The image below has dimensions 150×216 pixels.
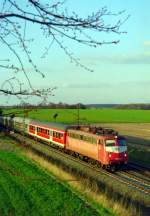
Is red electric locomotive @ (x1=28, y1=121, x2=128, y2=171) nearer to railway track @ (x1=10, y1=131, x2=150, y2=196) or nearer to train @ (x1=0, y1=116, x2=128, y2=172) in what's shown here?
train @ (x1=0, y1=116, x2=128, y2=172)

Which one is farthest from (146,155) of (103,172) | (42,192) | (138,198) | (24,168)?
(42,192)

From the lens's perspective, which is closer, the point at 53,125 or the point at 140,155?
the point at 140,155

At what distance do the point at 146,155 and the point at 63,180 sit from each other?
17.3 m

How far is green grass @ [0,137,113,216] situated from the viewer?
17.4 metres

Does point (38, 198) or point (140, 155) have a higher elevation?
point (38, 198)

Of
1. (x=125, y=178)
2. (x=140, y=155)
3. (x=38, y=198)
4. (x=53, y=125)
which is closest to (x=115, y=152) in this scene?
(x=125, y=178)

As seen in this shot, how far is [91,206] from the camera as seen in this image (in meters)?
19.1

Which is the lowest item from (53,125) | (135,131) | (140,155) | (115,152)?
(135,131)

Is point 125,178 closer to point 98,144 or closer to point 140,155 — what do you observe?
point 98,144

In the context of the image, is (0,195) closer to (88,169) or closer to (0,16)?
(88,169)

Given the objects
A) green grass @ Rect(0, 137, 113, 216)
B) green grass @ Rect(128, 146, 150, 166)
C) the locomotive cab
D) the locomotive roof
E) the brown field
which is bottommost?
the brown field

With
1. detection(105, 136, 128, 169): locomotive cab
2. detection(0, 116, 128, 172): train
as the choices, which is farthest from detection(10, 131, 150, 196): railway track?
detection(105, 136, 128, 169): locomotive cab

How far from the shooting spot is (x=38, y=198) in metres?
19.8

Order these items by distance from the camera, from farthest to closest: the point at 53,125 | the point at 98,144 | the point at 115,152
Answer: the point at 53,125, the point at 98,144, the point at 115,152
